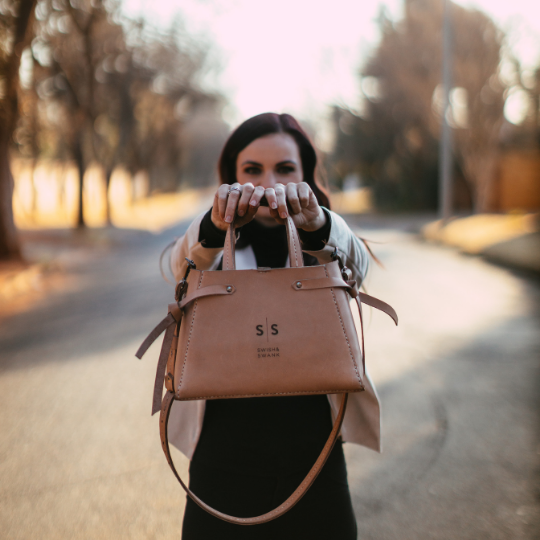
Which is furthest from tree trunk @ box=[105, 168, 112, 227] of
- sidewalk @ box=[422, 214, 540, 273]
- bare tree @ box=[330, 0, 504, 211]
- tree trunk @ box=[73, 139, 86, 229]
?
bare tree @ box=[330, 0, 504, 211]

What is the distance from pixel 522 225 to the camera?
45.9 feet

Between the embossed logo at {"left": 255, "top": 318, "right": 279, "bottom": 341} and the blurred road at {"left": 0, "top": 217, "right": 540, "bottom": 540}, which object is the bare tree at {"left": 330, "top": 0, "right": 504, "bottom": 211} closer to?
the blurred road at {"left": 0, "top": 217, "right": 540, "bottom": 540}

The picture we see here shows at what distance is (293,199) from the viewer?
1.40 meters

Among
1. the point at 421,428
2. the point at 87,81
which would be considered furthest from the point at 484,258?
the point at 87,81

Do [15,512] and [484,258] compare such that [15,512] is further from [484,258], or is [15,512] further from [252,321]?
[484,258]

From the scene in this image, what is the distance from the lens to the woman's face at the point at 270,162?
200cm

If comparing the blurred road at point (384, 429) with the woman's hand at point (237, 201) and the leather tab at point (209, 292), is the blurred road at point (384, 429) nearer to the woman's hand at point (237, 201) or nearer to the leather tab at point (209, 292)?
the leather tab at point (209, 292)

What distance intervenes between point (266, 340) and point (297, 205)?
382 millimetres

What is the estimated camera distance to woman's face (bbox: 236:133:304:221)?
2004 millimetres

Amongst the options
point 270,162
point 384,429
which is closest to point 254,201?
point 270,162

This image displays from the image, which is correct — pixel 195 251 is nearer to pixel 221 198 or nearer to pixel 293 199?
pixel 221 198

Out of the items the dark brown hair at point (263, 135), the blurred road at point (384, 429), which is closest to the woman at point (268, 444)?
the dark brown hair at point (263, 135)

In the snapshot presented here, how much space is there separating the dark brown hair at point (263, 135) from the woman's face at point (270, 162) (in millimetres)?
31

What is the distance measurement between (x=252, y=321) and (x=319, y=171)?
1.18 metres
